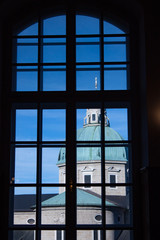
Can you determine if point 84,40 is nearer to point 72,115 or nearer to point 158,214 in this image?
point 72,115

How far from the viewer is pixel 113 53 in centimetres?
536

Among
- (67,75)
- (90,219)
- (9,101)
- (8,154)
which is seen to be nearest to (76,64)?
(67,75)

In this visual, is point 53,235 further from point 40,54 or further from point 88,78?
point 40,54

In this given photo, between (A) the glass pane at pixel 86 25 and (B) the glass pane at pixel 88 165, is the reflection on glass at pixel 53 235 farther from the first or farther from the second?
(A) the glass pane at pixel 86 25

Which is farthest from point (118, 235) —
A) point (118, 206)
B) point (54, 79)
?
point (54, 79)

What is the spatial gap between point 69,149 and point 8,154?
711mm

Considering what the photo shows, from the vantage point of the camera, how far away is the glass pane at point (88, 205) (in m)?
4.95

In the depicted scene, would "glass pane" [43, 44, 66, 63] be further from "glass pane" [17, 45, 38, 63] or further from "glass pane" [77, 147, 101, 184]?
"glass pane" [77, 147, 101, 184]

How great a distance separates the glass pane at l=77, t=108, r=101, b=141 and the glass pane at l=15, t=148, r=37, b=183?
0.58m

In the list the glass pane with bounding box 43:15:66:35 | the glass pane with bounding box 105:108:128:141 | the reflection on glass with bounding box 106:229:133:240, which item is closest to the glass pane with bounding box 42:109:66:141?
the glass pane with bounding box 105:108:128:141

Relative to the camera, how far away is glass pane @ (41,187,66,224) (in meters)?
4.96

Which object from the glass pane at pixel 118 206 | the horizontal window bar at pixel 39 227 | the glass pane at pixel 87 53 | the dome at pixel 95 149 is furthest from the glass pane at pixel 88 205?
the glass pane at pixel 87 53

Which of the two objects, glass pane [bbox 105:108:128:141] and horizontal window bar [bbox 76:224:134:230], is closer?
horizontal window bar [bbox 76:224:134:230]

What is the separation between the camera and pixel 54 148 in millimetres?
5168
